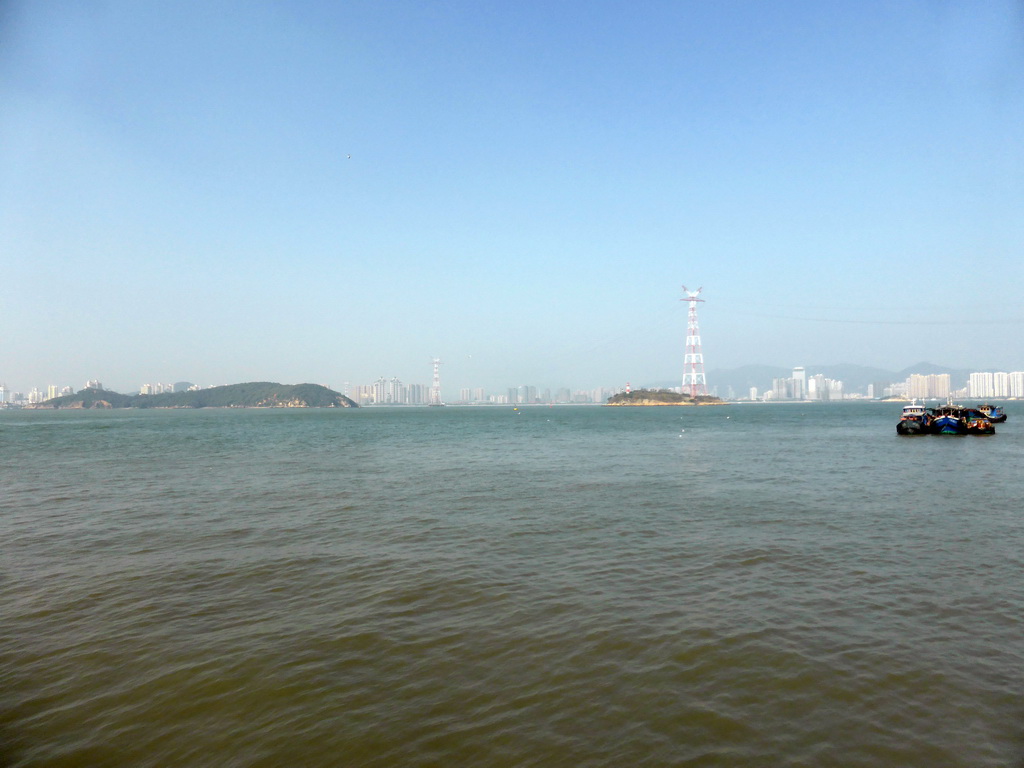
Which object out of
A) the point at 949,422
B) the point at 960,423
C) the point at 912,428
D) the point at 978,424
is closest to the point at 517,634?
the point at 912,428

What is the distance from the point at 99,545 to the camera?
617 inches

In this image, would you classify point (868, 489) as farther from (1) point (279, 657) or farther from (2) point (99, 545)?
(2) point (99, 545)

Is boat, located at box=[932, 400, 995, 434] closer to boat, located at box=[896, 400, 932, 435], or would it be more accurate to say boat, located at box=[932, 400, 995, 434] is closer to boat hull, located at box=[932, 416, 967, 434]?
boat hull, located at box=[932, 416, 967, 434]

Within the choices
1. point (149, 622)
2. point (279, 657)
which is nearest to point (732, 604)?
point (279, 657)

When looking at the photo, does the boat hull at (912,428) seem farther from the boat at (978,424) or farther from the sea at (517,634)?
the sea at (517,634)

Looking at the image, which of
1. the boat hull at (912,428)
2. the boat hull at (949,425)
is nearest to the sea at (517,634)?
the boat hull at (912,428)

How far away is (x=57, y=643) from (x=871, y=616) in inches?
603

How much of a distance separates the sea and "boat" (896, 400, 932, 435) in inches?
1960

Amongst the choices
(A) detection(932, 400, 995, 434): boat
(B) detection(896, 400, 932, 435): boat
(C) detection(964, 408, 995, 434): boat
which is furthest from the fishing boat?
(B) detection(896, 400, 932, 435): boat

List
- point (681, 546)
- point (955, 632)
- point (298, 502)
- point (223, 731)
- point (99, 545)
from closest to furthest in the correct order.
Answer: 1. point (223, 731)
2. point (955, 632)
3. point (681, 546)
4. point (99, 545)
5. point (298, 502)

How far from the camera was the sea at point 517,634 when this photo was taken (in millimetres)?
6316

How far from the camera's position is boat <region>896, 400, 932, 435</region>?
205 feet

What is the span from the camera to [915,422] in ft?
Result: 209

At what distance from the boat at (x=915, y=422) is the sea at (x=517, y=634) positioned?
49.8 meters
